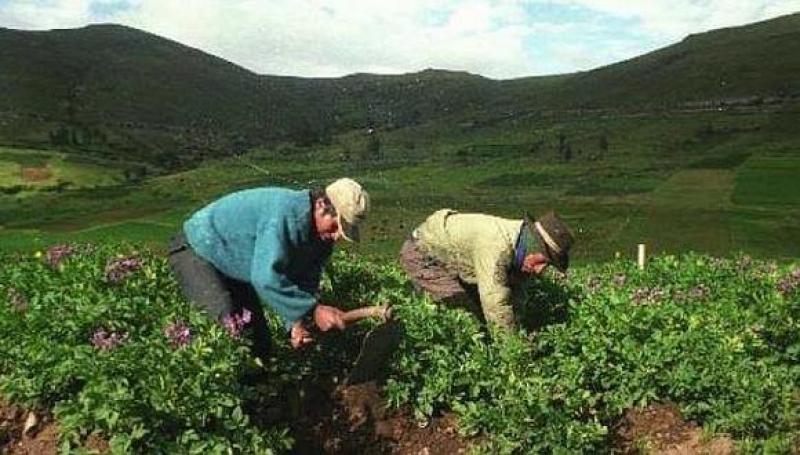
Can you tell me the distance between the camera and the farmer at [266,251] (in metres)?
8.23

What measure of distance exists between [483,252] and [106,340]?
4072 millimetres

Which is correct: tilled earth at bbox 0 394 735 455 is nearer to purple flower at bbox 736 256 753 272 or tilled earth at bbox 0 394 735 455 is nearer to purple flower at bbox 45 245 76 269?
purple flower at bbox 45 245 76 269

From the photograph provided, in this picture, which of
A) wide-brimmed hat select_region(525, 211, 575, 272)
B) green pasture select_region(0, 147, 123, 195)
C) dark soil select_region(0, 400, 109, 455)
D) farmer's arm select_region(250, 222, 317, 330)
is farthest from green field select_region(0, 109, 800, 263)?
farmer's arm select_region(250, 222, 317, 330)

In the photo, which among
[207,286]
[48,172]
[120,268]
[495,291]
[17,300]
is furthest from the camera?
[48,172]

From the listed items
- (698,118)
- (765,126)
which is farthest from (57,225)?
(698,118)

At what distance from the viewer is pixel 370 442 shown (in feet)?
32.3

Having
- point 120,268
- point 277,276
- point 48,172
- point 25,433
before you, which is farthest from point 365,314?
point 48,172

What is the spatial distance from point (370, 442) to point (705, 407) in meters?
3.55

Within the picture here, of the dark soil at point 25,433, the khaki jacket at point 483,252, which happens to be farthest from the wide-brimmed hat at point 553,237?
the dark soil at point 25,433

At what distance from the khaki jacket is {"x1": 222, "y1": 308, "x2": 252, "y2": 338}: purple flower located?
270cm

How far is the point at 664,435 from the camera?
33.8 ft

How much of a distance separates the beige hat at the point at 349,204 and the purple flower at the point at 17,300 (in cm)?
360

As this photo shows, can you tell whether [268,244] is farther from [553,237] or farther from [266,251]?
[553,237]

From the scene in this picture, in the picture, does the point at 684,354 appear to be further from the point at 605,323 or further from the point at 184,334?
the point at 184,334
